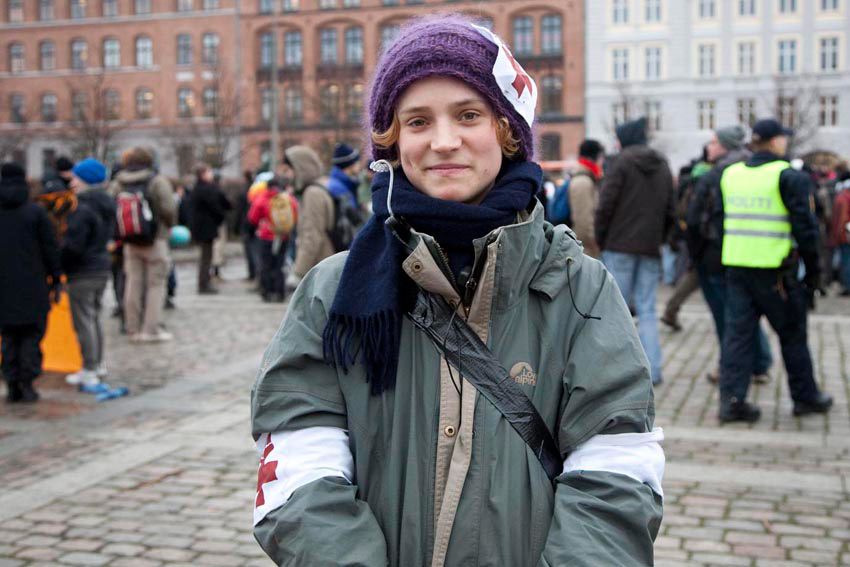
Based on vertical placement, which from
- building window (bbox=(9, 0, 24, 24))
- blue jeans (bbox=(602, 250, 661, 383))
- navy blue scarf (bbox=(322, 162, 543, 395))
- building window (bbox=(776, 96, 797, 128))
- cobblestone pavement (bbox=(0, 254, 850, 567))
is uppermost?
building window (bbox=(9, 0, 24, 24))

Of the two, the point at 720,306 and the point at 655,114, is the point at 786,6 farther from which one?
the point at 720,306

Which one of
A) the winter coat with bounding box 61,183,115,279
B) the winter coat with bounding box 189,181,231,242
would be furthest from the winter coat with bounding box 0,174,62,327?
the winter coat with bounding box 189,181,231,242

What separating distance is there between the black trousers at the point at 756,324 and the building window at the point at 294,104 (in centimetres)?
5729

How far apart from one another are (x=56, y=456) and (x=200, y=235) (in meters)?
10.2

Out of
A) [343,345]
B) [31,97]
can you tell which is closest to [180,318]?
[343,345]

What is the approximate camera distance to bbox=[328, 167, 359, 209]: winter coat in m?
9.19

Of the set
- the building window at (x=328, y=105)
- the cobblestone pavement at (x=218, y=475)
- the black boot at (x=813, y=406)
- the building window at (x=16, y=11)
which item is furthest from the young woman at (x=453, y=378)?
the building window at (x=16, y=11)

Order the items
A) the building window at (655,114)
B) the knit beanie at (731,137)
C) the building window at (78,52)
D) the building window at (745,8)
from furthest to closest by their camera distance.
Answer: the building window at (78,52) → the building window at (655,114) → the building window at (745,8) → the knit beanie at (731,137)

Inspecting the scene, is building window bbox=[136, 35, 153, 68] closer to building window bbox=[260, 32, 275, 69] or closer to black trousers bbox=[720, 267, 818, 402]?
building window bbox=[260, 32, 275, 69]

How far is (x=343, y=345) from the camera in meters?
2.06

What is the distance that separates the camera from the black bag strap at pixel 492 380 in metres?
2.04

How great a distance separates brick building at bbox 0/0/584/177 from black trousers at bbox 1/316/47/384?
51279 mm

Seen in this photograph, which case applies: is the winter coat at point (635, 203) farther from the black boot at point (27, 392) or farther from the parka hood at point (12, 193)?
the black boot at point (27, 392)

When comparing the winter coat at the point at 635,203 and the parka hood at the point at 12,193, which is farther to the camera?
the winter coat at the point at 635,203
